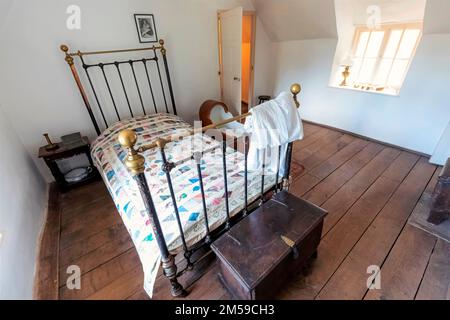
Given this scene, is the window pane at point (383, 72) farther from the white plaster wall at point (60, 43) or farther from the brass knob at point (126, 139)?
the brass knob at point (126, 139)

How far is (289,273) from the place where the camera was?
46.0 inches

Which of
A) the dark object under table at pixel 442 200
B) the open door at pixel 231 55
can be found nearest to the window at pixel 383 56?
the dark object under table at pixel 442 200

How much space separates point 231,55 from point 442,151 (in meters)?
2.86

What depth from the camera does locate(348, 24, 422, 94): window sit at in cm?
255

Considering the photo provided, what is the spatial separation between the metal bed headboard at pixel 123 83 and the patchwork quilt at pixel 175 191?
48cm

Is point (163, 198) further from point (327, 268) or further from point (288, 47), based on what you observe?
point (288, 47)

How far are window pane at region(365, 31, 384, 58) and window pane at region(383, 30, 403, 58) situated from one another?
0.34 feet

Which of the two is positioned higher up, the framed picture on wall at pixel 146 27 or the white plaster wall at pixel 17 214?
the framed picture on wall at pixel 146 27

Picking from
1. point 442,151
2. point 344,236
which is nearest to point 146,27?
point 344,236

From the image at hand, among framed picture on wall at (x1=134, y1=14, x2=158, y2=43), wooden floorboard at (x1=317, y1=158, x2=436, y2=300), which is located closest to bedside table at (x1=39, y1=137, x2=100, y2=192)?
framed picture on wall at (x1=134, y1=14, x2=158, y2=43)

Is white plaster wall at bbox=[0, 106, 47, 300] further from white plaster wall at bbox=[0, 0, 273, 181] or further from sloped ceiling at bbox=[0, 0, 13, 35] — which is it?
sloped ceiling at bbox=[0, 0, 13, 35]

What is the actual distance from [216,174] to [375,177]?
1810mm

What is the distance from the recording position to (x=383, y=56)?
2789 mm

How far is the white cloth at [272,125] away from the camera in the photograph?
3.81 ft
